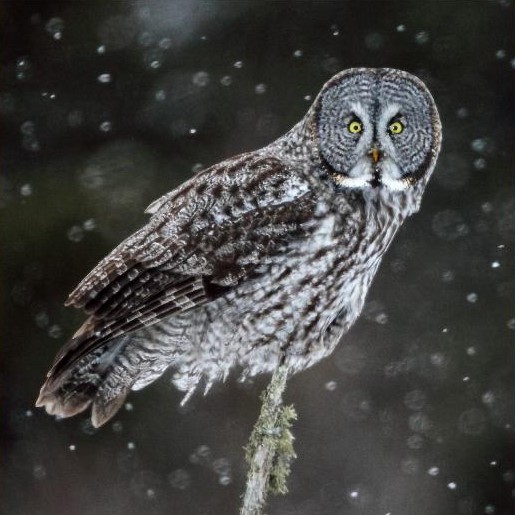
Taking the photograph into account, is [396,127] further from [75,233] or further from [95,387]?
[75,233]

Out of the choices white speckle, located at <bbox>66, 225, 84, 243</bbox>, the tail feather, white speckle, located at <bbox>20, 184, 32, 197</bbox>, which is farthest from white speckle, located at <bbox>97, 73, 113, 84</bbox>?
the tail feather

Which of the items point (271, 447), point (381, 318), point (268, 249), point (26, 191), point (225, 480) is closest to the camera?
point (271, 447)

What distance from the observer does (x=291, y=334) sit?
11.4 ft

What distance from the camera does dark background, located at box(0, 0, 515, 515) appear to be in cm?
605

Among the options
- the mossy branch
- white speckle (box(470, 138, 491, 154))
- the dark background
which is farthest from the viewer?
white speckle (box(470, 138, 491, 154))

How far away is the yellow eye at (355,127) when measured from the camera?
136 inches

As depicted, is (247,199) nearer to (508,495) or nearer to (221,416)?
(221,416)

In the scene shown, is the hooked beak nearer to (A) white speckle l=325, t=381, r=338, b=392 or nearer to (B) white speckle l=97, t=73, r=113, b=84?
(A) white speckle l=325, t=381, r=338, b=392

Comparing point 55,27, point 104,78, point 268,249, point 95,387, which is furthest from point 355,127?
point 55,27

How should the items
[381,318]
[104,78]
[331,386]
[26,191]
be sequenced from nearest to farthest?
[331,386] → [381,318] → [26,191] → [104,78]

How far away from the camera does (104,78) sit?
640 centimetres

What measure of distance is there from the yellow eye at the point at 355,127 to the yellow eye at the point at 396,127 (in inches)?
3.3

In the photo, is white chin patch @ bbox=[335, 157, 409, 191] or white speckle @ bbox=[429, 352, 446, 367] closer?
white chin patch @ bbox=[335, 157, 409, 191]

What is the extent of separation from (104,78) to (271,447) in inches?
147
